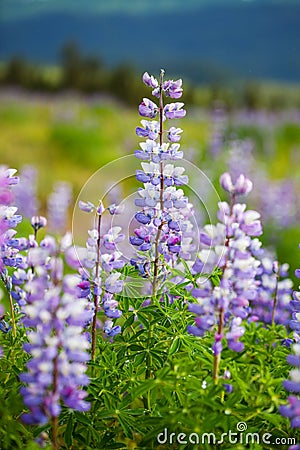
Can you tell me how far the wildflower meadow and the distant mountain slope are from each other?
12.9 ft

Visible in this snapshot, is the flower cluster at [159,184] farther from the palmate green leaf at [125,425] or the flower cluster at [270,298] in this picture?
the flower cluster at [270,298]

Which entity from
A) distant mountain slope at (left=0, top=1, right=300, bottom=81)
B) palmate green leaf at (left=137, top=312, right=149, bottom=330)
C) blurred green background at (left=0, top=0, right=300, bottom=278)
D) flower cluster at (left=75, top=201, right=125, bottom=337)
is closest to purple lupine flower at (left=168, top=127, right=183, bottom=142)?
flower cluster at (left=75, top=201, right=125, bottom=337)

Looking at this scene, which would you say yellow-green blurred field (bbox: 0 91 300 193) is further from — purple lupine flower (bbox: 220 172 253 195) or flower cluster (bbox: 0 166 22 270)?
purple lupine flower (bbox: 220 172 253 195)

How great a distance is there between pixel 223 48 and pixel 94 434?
4.34 m

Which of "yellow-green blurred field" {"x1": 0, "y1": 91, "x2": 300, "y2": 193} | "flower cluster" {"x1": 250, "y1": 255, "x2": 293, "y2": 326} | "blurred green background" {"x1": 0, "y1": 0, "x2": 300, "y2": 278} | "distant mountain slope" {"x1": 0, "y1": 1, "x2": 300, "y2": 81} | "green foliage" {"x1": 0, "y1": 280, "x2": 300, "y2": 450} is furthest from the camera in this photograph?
"distant mountain slope" {"x1": 0, "y1": 1, "x2": 300, "y2": 81}

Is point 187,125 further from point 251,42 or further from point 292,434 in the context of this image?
point 292,434

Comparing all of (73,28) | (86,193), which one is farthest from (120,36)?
(86,193)

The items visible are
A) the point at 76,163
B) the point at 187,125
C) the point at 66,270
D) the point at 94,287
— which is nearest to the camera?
the point at 94,287

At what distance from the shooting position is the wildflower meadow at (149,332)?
0.68 metres

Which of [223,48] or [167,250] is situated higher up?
[223,48]

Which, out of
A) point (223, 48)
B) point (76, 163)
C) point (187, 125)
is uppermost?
point (223, 48)

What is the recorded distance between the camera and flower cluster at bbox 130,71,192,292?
0.83 metres

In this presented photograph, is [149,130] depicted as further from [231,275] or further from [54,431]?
[54,431]

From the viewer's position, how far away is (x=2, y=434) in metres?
0.79
